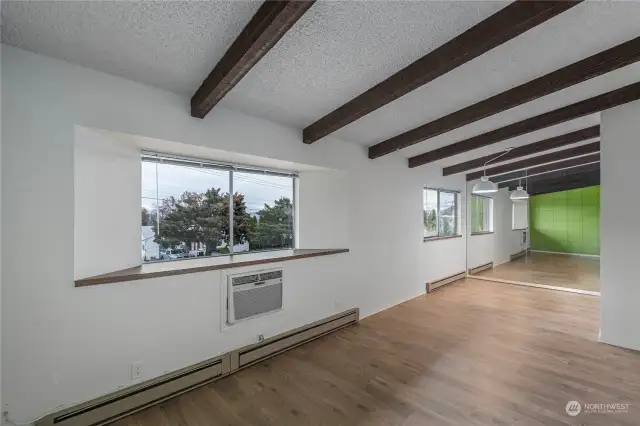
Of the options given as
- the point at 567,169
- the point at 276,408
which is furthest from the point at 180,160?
the point at 567,169

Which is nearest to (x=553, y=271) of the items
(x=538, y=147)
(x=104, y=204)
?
(x=538, y=147)

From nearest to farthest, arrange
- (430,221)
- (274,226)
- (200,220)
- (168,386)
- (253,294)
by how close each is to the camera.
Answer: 1. (168,386)
2. (253,294)
3. (200,220)
4. (274,226)
5. (430,221)

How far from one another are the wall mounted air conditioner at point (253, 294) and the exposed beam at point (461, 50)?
1.73 metres

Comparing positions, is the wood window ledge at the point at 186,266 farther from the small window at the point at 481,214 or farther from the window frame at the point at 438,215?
the small window at the point at 481,214

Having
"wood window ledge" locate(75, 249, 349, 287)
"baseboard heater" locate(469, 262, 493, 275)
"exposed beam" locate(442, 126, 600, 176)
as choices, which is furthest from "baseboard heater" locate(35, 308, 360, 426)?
"baseboard heater" locate(469, 262, 493, 275)

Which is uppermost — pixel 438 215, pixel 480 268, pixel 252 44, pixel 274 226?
pixel 252 44

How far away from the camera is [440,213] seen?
577 centimetres

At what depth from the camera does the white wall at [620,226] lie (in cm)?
291

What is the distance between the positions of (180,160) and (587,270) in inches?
314

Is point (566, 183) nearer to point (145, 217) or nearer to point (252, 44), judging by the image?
point (252, 44)

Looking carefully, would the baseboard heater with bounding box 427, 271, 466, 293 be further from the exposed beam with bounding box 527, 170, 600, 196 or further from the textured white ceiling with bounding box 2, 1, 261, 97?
the textured white ceiling with bounding box 2, 1, 261, 97

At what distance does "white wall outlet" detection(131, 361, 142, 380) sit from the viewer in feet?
6.81

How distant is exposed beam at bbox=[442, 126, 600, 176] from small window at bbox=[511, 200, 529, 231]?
309 centimetres

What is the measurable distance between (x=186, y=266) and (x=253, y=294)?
0.68m
